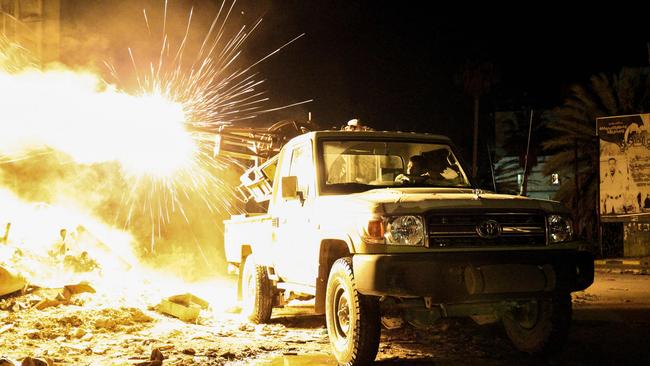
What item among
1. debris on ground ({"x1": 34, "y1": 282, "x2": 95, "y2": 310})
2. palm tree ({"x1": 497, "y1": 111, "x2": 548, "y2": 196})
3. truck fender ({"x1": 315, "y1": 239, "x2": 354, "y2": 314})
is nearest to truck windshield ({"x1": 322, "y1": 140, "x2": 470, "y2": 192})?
truck fender ({"x1": 315, "y1": 239, "x2": 354, "y2": 314})

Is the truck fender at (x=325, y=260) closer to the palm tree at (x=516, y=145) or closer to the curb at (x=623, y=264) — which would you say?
the curb at (x=623, y=264)

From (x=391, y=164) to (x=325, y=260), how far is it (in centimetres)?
153

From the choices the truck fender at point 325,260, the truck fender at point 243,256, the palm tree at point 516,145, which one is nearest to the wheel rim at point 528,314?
the truck fender at point 325,260

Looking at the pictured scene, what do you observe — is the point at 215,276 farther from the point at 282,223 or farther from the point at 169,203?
the point at 282,223

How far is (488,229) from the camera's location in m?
5.53

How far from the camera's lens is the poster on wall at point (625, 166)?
73.7 ft

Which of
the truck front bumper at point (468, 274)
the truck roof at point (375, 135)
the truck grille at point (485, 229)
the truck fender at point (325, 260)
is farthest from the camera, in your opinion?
the truck roof at point (375, 135)

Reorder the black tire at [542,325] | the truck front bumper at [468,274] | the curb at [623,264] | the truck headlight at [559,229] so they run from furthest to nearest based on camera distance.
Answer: the curb at [623,264] → the black tire at [542,325] → the truck headlight at [559,229] → the truck front bumper at [468,274]

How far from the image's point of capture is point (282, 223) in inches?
300

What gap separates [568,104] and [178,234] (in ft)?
55.2

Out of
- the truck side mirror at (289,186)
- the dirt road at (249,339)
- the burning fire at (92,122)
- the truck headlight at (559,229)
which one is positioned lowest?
the dirt road at (249,339)

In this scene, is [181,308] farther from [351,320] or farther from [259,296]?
[351,320]

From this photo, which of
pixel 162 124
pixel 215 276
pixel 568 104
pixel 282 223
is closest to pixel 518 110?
pixel 568 104

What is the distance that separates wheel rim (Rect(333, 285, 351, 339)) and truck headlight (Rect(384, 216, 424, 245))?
839 mm
